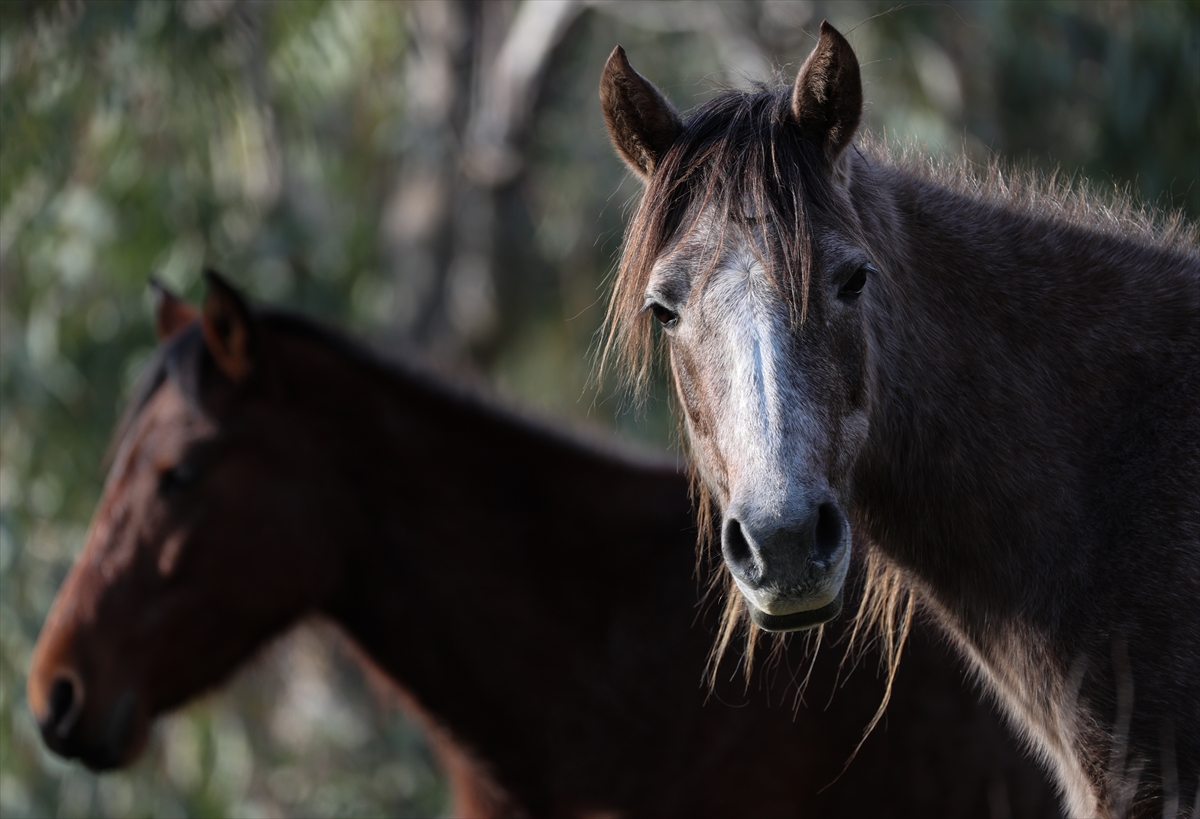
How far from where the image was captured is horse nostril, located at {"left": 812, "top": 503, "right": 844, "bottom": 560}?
7.76 ft

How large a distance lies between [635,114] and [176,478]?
7.08 feet

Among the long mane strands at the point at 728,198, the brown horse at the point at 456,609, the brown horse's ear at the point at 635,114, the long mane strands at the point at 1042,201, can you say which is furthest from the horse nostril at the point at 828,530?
the brown horse at the point at 456,609

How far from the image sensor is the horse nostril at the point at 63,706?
4.00m

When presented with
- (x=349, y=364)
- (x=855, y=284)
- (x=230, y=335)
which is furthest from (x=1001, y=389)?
(x=230, y=335)

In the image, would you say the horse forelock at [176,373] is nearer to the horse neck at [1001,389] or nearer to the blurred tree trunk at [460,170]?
the horse neck at [1001,389]

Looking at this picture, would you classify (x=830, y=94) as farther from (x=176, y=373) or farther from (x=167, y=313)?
(x=167, y=313)

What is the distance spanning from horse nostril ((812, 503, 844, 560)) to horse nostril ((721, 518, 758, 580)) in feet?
0.45

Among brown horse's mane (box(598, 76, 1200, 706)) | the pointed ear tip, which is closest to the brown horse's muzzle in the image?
brown horse's mane (box(598, 76, 1200, 706))

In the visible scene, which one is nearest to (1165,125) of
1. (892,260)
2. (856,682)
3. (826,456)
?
(856,682)

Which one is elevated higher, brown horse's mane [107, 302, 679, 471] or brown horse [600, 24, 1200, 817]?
brown horse [600, 24, 1200, 817]

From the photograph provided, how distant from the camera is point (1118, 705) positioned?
259cm

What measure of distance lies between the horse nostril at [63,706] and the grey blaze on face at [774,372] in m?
2.41

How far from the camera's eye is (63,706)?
13.2 feet

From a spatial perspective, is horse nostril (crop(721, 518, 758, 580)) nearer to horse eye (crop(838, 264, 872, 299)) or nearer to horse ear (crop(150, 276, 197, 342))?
horse eye (crop(838, 264, 872, 299))
